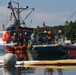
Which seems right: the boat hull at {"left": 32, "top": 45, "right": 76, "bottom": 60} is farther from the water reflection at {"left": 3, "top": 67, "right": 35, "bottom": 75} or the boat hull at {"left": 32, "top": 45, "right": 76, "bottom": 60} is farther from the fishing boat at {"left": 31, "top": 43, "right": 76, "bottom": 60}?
the water reflection at {"left": 3, "top": 67, "right": 35, "bottom": 75}

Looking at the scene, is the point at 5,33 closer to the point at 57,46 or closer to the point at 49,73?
the point at 57,46

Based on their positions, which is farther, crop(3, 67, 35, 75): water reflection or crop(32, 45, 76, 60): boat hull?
crop(32, 45, 76, 60): boat hull

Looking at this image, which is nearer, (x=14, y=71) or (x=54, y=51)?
(x=14, y=71)

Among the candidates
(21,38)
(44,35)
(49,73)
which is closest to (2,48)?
(21,38)

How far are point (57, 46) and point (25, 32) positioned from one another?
5.54 meters

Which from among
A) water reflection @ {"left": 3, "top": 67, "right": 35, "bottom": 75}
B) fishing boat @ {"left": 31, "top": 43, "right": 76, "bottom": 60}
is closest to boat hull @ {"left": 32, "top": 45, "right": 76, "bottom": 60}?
fishing boat @ {"left": 31, "top": 43, "right": 76, "bottom": 60}

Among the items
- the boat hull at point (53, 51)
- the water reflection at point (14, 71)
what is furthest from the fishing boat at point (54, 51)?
the water reflection at point (14, 71)

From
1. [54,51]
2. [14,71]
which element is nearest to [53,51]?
[54,51]

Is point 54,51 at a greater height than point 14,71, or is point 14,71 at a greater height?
point 54,51

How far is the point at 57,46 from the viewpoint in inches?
1205

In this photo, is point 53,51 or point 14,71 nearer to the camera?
point 14,71

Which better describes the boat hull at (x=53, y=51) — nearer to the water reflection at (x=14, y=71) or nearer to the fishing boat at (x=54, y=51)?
the fishing boat at (x=54, y=51)

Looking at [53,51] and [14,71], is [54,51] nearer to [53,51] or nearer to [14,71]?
[53,51]

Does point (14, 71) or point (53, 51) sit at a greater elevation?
point (53, 51)
